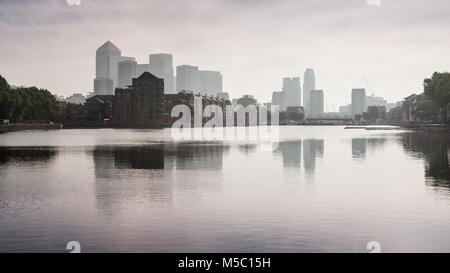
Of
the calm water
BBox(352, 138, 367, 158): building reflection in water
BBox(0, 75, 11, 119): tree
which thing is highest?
BBox(0, 75, 11, 119): tree

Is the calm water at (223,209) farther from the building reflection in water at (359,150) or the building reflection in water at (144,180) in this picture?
the building reflection in water at (359,150)

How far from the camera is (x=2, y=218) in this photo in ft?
77.3

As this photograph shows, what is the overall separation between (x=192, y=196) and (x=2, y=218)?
1047 centimetres

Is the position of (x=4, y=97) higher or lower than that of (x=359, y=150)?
higher

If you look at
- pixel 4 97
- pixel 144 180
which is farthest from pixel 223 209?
pixel 4 97

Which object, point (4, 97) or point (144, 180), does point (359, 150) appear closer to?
point (144, 180)

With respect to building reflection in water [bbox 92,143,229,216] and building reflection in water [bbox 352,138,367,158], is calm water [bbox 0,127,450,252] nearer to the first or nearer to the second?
building reflection in water [bbox 92,143,229,216]

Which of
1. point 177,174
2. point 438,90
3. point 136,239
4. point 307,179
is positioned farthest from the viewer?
point 438,90

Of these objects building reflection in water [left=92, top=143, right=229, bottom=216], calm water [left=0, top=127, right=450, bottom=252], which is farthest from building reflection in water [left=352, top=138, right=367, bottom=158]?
building reflection in water [left=92, top=143, right=229, bottom=216]

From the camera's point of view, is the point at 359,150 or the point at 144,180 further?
the point at 359,150

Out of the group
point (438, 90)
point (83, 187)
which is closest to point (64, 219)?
point (83, 187)

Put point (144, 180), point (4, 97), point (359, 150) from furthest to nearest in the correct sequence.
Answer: point (4, 97) < point (359, 150) < point (144, 180)

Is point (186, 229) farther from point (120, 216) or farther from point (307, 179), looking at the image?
point (307, 179)

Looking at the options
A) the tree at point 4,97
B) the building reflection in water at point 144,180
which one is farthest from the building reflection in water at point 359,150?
the tree at point 4,97
